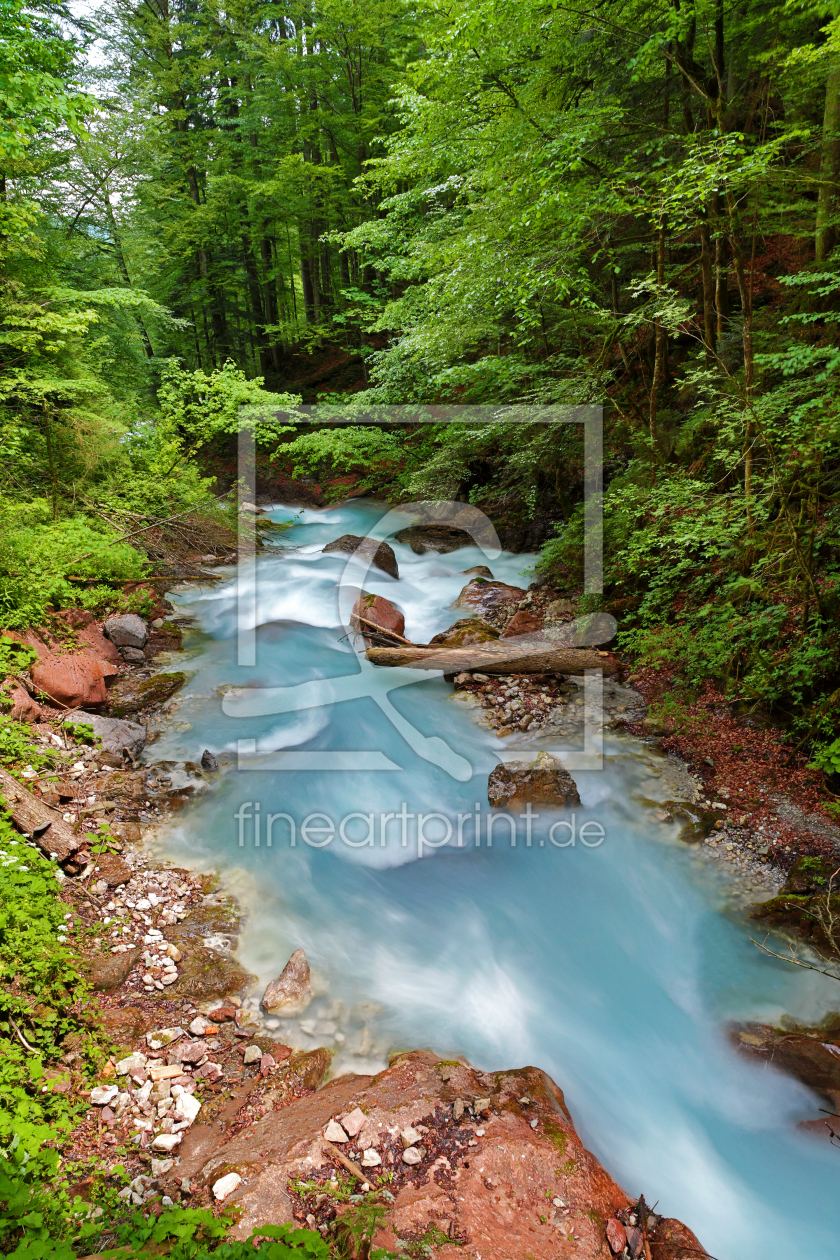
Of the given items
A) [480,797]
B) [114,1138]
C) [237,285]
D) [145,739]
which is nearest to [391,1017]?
[114,1138]

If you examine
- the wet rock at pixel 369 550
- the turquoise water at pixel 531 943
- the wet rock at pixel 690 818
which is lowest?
the turquoise water at pixel 531 943

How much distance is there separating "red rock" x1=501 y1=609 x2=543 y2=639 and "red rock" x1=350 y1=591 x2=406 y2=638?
5.24ft

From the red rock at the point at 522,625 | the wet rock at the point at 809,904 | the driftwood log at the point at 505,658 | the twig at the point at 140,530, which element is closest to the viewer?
the wet rock at the point at 809,904

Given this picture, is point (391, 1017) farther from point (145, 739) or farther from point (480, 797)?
point (145, 739)

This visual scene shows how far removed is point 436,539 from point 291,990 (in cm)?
934

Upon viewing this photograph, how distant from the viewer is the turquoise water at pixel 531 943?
3.19 metres

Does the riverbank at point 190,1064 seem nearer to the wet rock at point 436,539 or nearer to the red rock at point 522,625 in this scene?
the red rock at point 522,625

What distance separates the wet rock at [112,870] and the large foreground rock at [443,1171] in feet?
6.34

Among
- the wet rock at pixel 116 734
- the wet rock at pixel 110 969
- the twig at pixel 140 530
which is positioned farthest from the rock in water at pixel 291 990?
the twig at pixel 140 530

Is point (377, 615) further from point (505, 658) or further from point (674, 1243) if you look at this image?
point (674, 1243)

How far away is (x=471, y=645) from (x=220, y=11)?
23.7 m

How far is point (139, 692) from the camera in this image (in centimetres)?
668

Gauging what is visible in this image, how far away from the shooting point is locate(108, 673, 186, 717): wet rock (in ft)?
21.0

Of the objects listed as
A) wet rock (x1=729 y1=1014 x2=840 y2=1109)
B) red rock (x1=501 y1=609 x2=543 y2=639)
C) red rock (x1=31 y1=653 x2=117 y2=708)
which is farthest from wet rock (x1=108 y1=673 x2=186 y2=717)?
wet rock (x1=729 y1=1014 x2=840 y2=1109)
